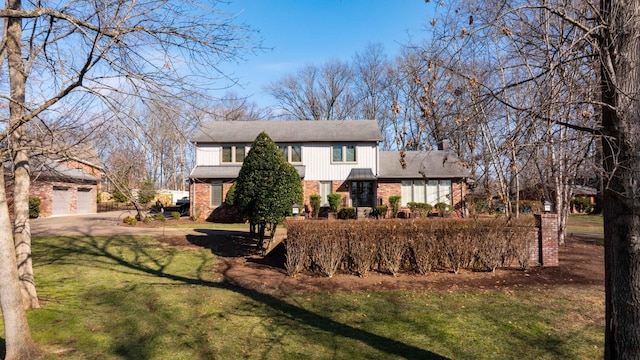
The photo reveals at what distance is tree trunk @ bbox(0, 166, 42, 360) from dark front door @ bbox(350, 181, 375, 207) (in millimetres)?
18568

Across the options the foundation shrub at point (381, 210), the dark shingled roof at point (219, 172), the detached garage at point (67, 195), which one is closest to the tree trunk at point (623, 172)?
the foundation shrub at point (381, 210)

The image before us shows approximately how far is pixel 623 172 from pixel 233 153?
20857 millimetres

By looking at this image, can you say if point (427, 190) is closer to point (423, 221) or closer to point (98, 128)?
point (423, 221)

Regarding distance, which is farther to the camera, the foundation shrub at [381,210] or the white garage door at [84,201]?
the white garage door at [84,201]

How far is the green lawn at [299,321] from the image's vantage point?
4.99 meters

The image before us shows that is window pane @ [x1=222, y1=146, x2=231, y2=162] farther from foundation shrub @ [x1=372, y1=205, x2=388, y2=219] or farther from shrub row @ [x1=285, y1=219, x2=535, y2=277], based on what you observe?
shrub row @ [x1=285, y1=219, x2=535, y2=277]

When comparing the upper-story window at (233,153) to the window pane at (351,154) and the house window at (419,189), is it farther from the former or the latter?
the house window at (419,189)

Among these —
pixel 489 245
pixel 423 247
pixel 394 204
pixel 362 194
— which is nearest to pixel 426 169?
pixel 394 204

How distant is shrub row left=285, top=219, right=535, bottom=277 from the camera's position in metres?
8.77

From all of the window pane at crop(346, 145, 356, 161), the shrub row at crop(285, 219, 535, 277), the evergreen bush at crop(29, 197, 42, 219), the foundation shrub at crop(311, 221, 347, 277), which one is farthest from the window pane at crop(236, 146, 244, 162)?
the foundation shrub at crop(311, 221, 347, 277)

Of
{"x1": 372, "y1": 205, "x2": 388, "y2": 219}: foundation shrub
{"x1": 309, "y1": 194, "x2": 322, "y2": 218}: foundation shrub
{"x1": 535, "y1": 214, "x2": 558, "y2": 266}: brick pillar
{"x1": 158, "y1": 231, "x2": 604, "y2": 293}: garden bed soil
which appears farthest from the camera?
{"x1": 309, "y1": 194, "x2": 322, "y2": 218}: foundation shrub

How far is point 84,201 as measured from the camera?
88.0 ft

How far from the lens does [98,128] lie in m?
5.35

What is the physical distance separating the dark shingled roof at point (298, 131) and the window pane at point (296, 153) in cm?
44
